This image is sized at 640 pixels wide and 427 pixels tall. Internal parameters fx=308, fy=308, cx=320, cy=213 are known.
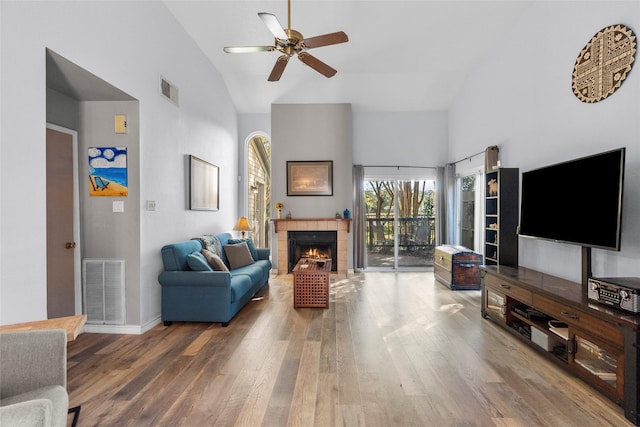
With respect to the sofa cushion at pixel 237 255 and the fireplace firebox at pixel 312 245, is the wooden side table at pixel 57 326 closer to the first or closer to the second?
the sofa cushion at pixel 237 255

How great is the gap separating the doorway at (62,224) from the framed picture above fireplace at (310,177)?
3679mm

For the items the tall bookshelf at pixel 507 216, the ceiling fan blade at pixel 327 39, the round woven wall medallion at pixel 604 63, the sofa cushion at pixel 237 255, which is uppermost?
the ceiling fan blade at pixel 327 39

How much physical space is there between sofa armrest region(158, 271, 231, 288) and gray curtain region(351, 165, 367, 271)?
11.4 ft

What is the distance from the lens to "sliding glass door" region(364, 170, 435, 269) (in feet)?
21.7

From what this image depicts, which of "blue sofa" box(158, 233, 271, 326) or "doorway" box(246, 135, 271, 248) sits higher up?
"doorway" box(246, 135, 271, 248)

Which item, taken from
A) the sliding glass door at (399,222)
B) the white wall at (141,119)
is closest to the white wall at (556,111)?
the sliding glass door at (399,222)

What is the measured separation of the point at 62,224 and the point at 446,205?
20.2 ft

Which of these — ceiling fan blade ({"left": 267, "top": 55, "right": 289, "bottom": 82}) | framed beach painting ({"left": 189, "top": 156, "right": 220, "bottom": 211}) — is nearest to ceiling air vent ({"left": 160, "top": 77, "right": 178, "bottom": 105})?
framed beach painting ({"left": 189, "top": 156, "right": 220, "bottom": 211})

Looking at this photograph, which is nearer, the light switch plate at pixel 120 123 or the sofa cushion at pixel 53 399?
the sofa cushion at pixel 53 399

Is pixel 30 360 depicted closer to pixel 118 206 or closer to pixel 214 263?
pixel 118 206

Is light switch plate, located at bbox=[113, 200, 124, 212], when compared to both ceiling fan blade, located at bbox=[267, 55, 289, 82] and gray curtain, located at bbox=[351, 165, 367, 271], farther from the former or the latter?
gray curtain, located at bbox=[351, 165, 367, 271]

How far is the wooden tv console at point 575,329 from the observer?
74.4 inches

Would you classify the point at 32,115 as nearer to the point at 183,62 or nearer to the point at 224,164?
the point at 183,62

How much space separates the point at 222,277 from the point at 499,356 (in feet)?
9.17
